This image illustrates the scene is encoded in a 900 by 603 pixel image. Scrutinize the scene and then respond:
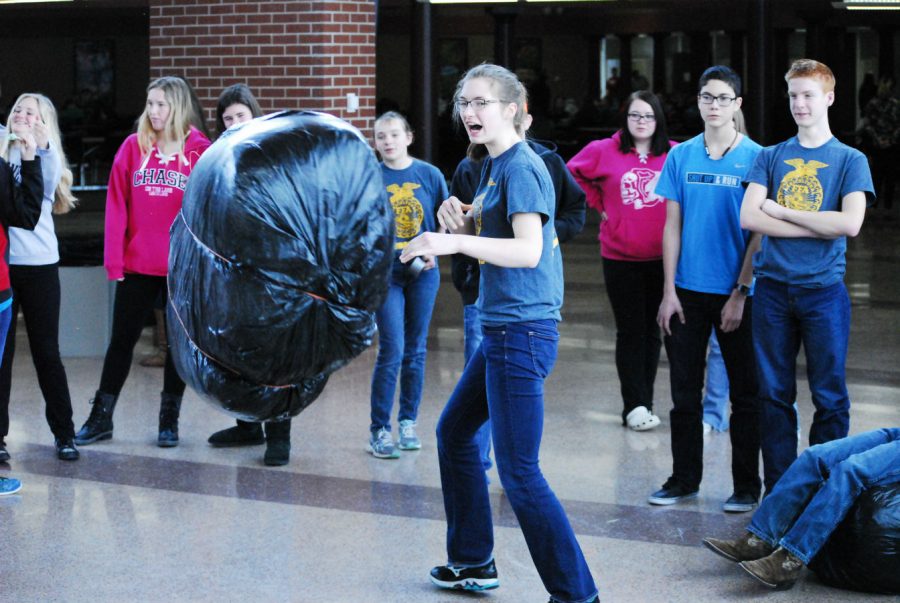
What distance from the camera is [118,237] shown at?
6.32 m

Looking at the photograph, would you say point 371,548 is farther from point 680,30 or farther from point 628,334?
point 680,30

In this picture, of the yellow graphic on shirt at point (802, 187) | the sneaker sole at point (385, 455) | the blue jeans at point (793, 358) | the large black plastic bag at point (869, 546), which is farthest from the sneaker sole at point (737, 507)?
the sneaker sole at point (385, 455)

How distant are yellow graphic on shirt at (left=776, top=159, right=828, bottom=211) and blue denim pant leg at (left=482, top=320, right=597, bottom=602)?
145cm

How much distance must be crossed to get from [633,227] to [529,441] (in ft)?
9.05

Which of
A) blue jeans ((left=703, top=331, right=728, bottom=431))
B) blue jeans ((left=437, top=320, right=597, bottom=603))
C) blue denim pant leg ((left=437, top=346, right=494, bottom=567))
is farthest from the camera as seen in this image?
blue jeans ((left=703, top=331, right=728, bottom=431))

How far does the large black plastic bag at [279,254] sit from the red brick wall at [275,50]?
6293 millimetres

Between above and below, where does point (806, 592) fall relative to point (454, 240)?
below

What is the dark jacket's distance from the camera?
17.8 ft

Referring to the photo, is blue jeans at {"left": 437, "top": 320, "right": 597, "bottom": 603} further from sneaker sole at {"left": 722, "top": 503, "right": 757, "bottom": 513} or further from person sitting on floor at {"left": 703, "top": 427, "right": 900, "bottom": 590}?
sneaker sole at {"left": 722, "top": 503, "right": 757, "bottom": 513}

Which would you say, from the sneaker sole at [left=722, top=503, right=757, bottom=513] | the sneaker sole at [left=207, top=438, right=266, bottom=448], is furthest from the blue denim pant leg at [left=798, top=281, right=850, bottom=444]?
the sneaker sole at [left=207, top=438, right=266, bottom=448]

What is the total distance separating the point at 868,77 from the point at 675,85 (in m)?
14.9

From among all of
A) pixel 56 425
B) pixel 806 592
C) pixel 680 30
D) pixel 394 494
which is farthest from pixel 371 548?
pixel 680 30

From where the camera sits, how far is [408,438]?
643 centimetres

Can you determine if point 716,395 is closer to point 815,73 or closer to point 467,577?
point 815,73
